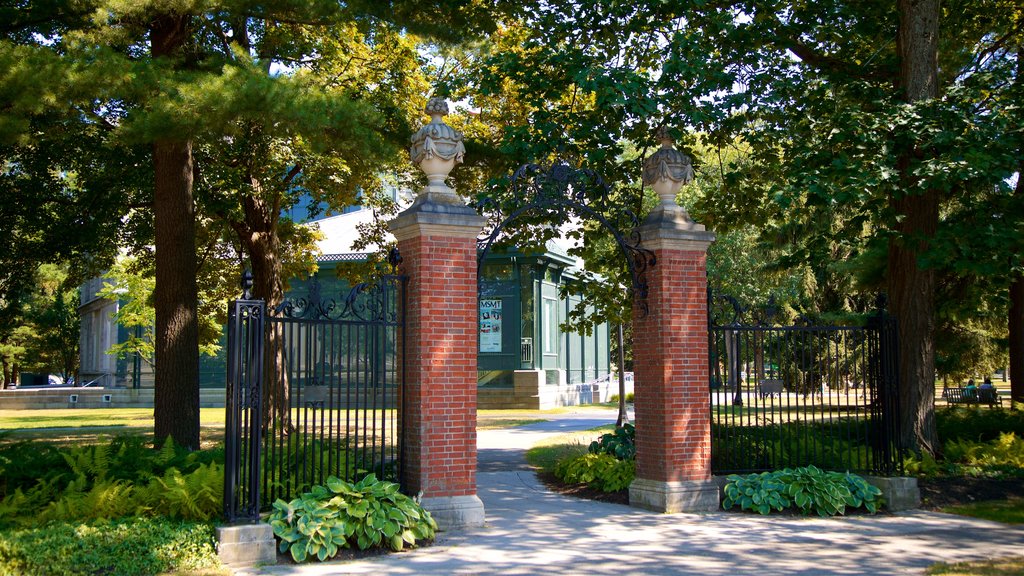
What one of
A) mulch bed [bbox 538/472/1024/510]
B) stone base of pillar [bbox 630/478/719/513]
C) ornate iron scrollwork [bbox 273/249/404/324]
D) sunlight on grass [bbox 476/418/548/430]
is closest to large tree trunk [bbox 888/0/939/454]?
mulch bed [bbox 538/472/1024/510]

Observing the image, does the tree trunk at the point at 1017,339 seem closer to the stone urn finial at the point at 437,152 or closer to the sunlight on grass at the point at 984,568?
the sunlight on grass at the point at 984,568

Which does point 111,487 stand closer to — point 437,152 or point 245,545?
point 245,545

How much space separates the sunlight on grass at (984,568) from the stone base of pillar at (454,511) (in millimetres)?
4331

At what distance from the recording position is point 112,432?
21.7m

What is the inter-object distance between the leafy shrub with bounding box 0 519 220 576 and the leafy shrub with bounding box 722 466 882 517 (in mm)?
6091

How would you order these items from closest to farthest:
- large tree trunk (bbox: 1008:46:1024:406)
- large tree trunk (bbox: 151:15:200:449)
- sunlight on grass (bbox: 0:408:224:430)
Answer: large tree trunk (bbox: 151:15:200:449), large tree trunk (bbox: 1008:46:1024:406), sunlight on grass (bbox: 0:408:224:430)

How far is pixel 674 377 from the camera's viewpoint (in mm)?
10211

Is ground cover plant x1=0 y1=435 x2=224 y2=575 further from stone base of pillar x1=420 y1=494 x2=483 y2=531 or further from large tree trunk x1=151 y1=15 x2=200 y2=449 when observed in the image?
large tree trunk x1=151 y1=15 x2=200 y2=449

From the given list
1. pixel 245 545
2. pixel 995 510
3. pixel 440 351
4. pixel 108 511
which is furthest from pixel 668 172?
pixel 108 511

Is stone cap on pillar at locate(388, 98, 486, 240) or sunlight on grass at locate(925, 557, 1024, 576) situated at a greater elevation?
stone cap on pillar at locate(388, 98, 486, 240)

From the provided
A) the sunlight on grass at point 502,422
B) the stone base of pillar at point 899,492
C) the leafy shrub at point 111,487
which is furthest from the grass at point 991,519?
the sunlight on grass at point 502,422

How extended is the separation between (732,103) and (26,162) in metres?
12.0

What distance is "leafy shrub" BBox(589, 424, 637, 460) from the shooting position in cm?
1233

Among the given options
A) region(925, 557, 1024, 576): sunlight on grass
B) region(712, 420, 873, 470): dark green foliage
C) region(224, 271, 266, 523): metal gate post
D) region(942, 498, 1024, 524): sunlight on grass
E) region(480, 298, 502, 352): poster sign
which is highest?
region(480, 298, 502, 352): poster sign
